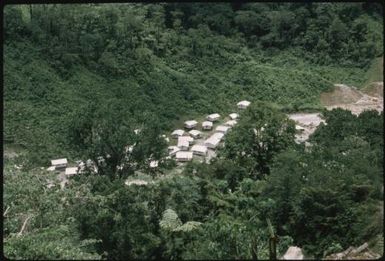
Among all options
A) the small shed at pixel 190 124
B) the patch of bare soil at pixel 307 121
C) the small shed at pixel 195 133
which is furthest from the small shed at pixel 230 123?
the patch of bare soil at pixel 307 121

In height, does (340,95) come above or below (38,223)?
below

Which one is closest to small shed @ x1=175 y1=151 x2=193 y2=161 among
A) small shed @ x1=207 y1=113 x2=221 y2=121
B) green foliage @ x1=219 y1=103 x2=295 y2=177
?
small shed @ x1=207 y1=113 x2=221 y2=121

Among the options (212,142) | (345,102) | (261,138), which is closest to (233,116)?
(212,142)

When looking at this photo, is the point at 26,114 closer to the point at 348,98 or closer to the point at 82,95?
the point at 82,95

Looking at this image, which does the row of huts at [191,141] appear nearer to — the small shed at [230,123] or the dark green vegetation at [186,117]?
the small shed at [230,123]

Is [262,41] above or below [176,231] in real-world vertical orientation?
below

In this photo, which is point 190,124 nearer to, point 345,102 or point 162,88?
point 162,88

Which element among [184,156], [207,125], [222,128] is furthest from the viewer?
[207,125]

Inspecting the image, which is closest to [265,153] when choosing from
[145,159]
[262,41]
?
[145,159]
